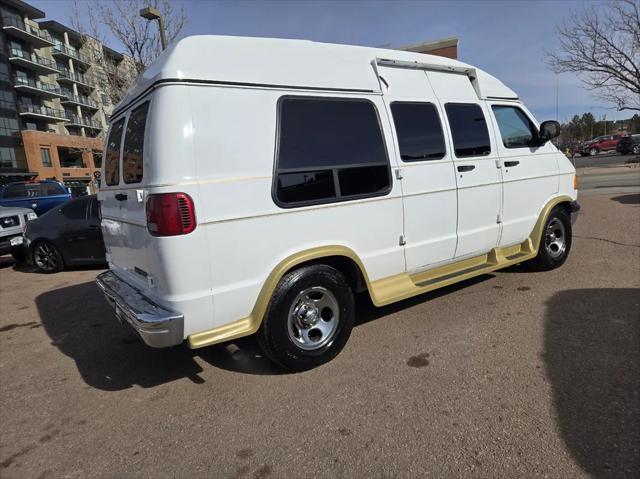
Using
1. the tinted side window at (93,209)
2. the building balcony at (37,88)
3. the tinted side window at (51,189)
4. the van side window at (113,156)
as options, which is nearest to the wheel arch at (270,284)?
the van side window at (113,156)

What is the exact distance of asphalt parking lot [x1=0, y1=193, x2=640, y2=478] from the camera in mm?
2396

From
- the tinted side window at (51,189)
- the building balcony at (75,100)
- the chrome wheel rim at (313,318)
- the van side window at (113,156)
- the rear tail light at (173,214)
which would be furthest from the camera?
the building balcony at (75,100)

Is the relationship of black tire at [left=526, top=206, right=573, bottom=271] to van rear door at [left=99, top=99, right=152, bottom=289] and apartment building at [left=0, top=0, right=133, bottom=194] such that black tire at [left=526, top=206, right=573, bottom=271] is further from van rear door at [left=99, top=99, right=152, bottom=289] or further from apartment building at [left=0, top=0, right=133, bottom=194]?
apartment building at [left=0, top=0, right=133, bottom=194]

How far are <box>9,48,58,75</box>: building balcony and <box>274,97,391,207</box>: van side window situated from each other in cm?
6233

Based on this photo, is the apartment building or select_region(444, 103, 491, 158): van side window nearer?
select_region(444, 103, 491, 158): van side window

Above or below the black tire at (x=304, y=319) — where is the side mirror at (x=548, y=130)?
above

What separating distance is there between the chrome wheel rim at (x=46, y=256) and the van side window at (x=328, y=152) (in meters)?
6.72

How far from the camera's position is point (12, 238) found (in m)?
8.52

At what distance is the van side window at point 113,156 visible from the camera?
3.71 meters

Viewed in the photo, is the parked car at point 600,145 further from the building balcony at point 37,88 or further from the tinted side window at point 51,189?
the building balcony at point 37,88

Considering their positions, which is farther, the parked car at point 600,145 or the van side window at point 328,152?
the parked car at point 600,145

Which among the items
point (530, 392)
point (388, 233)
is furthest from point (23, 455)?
point (530, 392)

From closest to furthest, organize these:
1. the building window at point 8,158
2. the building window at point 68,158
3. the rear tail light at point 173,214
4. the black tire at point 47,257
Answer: the rear tail light at point 173,214 < the black tire at point 47,257 < the building window at point 8,158 < the building window at point 68,158

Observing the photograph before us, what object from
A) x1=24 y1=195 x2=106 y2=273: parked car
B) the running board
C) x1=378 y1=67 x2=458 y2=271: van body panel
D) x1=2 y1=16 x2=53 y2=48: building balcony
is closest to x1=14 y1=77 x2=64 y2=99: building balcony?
x1=2 y1=16 x2=53 y2=48: building balcony
